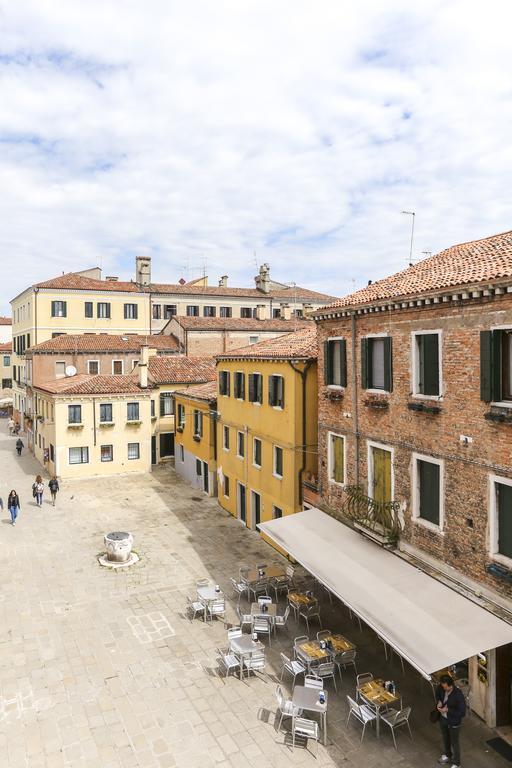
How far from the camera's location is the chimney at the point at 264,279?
6275 cm

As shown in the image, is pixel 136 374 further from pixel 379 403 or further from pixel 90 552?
pixel 379 403

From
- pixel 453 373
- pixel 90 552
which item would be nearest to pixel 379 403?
pixel 453 373

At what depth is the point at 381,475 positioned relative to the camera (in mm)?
14953

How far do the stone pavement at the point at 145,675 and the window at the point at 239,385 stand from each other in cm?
609

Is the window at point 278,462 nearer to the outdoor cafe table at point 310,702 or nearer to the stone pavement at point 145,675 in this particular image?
the stone pavement at point 145,675

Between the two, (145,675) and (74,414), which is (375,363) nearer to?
(145,675)

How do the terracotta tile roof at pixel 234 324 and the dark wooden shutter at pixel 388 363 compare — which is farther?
the terracotta tile roof at pixel 234 324

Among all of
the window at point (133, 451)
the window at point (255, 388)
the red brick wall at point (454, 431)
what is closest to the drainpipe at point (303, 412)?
the window at point (255, 388)

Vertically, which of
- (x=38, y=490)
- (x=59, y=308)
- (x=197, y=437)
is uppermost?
(x=59, y=308)

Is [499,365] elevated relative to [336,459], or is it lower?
elevated

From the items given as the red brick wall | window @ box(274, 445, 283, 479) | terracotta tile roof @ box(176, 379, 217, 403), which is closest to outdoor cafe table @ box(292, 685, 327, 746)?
the red brick wall

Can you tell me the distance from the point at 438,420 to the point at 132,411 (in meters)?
25.1

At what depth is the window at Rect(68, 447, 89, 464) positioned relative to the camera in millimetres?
33312

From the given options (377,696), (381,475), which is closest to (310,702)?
(377,696)
